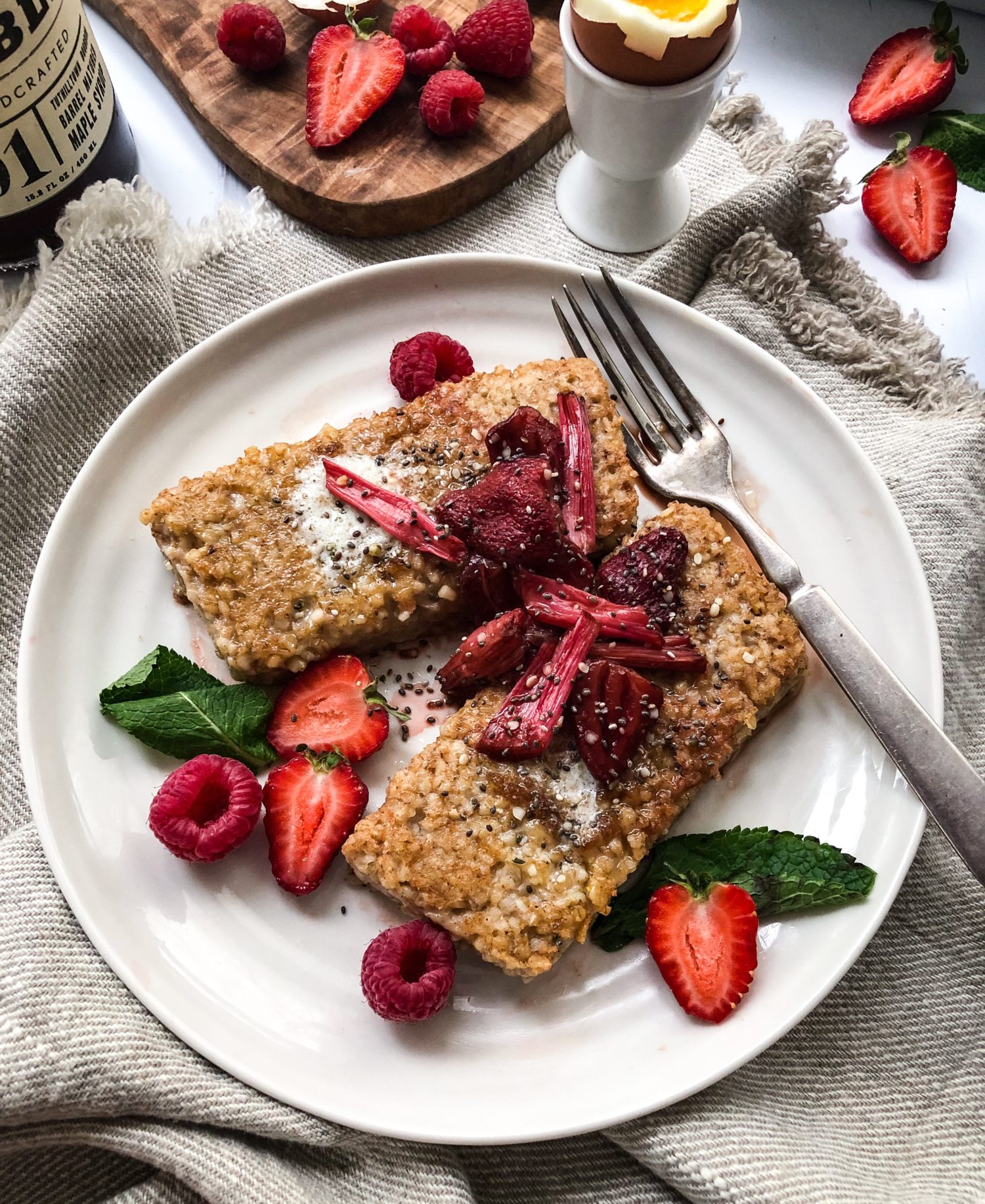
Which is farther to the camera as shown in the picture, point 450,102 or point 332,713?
point 450,102

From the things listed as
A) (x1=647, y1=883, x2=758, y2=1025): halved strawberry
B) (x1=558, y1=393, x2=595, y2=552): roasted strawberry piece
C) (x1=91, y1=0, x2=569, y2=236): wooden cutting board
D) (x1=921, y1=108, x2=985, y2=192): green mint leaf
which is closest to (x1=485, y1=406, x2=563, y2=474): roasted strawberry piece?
(x1=558, y1=393, x2=595, y2=552): roasted strawberry piece

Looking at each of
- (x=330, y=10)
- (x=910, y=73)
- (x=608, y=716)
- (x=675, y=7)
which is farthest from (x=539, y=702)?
(x=910, y=73)

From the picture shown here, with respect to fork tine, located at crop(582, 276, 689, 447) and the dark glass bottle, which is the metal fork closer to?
fork tine, located at crop(582, 276, 689, 447)

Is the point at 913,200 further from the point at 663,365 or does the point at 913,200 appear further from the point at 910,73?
the point at 663,365

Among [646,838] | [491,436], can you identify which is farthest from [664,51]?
[646,838]

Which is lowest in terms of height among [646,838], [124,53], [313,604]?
[646,838]

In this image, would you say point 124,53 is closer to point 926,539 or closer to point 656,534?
point 656,534
